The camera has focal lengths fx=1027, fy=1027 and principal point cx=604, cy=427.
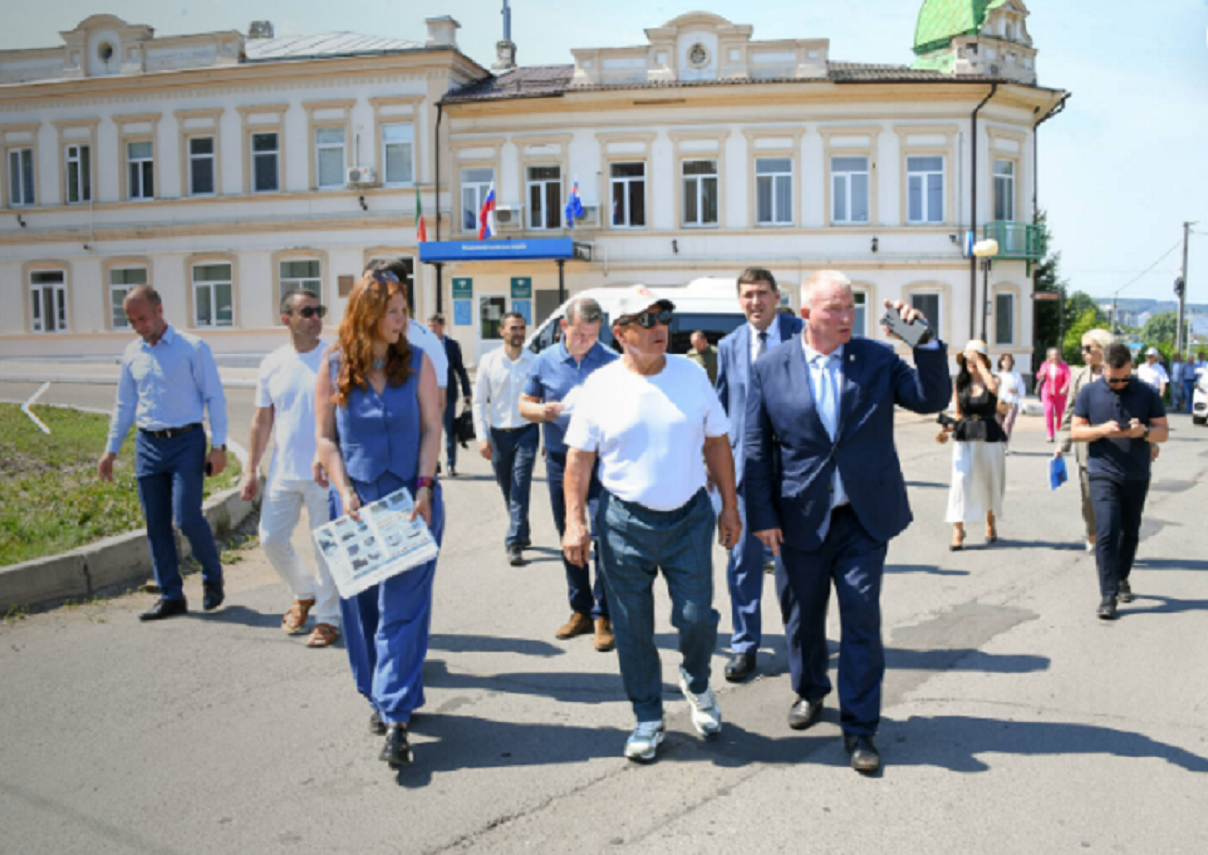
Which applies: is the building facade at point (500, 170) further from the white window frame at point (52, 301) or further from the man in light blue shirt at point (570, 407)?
the man in light blue shirt at point (570, 407)

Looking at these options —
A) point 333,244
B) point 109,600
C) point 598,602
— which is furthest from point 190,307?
point 598,602

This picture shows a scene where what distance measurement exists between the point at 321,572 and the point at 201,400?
165cm

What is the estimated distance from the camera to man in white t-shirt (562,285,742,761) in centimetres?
439

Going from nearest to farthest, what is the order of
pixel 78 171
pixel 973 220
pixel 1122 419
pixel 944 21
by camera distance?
1. pixel 1122 419
2. pixel 973 220
3. pixel 78 171
4. pixel 944 21

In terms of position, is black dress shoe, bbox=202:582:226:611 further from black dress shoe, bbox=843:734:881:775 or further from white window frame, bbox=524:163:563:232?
white window frame, bbox=524:163:563:232

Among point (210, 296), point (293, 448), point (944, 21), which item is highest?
point (944, 21)

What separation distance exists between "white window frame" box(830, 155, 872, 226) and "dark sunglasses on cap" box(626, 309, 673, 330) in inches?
1103

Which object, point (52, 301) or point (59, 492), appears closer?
point (59, 492)

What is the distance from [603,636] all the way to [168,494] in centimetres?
314

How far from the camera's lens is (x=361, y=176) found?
31.9 meters

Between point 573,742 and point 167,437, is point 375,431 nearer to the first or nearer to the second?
point 573,742

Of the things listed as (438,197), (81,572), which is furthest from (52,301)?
(81,572)

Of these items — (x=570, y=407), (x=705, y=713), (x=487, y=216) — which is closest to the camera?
(x=705, y=713)

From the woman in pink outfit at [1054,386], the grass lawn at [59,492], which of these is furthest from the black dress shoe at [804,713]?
the woman in pink outfit at [1054,386]
